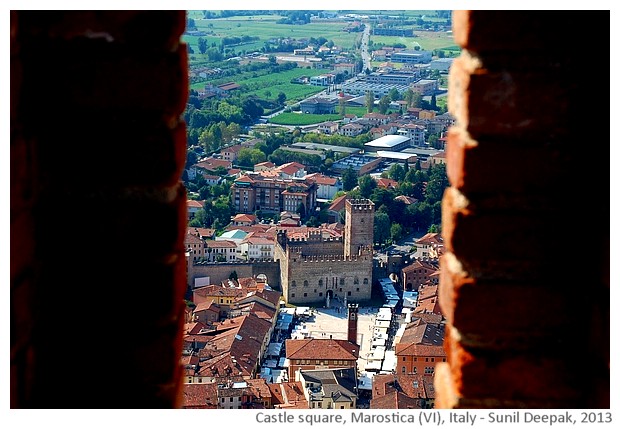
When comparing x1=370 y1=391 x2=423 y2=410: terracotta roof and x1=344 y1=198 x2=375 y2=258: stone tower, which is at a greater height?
x1=344 y1=198 x2=375 y2=258: stone tower

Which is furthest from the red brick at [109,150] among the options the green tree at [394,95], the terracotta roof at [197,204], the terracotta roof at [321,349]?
the green tree at [394,95]

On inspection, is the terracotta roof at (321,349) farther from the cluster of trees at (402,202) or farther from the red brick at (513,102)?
the red brick at (513,102)

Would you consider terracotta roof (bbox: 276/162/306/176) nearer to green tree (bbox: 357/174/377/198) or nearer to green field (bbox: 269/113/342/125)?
green tree (bbox: 357/174/377/198)

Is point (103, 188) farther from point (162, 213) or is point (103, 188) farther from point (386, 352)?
point (386, 352)

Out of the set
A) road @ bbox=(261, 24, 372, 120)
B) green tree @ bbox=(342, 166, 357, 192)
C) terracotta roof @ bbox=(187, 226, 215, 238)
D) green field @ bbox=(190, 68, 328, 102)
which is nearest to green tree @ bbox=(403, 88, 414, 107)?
road @ bbox=(261, 24, 372, 120)

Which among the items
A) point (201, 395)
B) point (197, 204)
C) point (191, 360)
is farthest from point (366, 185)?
point (201, 395)

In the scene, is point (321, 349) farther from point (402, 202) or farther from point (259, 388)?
point (402, 202)

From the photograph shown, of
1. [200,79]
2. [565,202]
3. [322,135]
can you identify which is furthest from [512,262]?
[200,79]

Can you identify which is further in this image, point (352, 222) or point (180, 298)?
point (352, 222)
